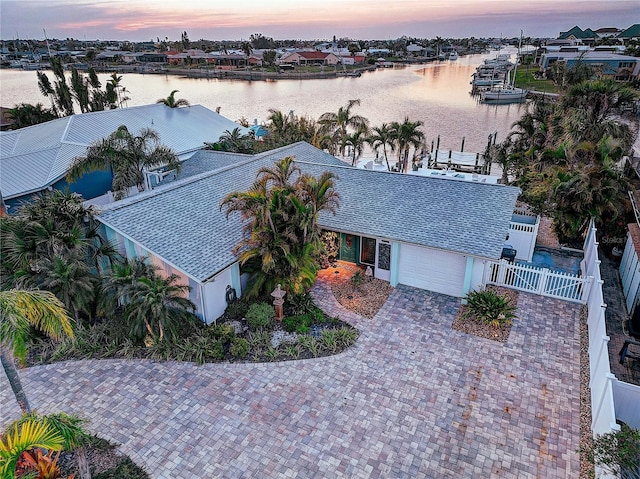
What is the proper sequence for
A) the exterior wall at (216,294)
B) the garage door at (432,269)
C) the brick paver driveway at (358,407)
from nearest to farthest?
the brick paver driveway at (358,407), the exterior wall at (216,294), the garage door at (432,269)

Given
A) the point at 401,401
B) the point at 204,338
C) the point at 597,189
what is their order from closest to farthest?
the point at 401,401
the point at 204,338
the point at 597,189

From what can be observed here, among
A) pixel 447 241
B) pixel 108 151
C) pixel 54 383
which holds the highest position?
pixel 108 151

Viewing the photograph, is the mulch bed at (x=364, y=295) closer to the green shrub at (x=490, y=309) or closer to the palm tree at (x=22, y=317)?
the green shrub at (x=490, y=309)

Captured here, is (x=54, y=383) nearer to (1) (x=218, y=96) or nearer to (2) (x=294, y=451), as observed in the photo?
(2) (x=294, y=451)

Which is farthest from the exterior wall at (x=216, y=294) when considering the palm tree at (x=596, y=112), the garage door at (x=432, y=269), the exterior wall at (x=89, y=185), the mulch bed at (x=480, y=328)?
the palm tree at (x=596, y=112)

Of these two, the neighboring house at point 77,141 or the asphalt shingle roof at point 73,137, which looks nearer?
the neighboring house at point 77,141

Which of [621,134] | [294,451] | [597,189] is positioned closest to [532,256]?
[597,189]

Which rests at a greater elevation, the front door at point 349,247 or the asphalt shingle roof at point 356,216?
the asphalt shingle roof at point 356,216
